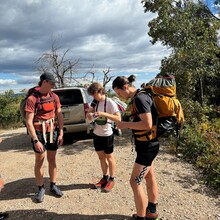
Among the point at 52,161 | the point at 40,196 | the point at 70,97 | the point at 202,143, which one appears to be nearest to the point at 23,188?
the point at 40,196

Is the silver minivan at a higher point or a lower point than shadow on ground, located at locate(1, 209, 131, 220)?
higher

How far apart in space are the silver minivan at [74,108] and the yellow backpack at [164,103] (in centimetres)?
476

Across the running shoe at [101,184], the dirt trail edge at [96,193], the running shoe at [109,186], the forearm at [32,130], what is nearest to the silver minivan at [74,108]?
the dirt trail edge at [96,193]

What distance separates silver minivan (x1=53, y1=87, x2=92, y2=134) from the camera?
25.3 feet

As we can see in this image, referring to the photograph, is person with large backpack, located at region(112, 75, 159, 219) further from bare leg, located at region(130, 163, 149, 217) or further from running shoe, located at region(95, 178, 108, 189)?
running shoe, located at region(95, 178, 108, 189)

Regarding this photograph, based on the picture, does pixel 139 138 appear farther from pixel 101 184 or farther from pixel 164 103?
pixel 101 184

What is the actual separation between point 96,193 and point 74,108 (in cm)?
372

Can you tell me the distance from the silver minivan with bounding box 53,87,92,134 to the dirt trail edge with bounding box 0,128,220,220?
49.7 inches

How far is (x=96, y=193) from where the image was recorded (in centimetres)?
438

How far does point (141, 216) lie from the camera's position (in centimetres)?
315

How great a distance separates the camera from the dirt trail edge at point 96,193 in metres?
3.77

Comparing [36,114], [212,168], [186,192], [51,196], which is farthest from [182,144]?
[36,114]

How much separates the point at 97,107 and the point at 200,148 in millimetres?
3231

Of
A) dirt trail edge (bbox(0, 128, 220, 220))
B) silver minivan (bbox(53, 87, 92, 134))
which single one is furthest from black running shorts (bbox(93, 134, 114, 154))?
silver minivan (bbox(53, 87, 92, 134))
